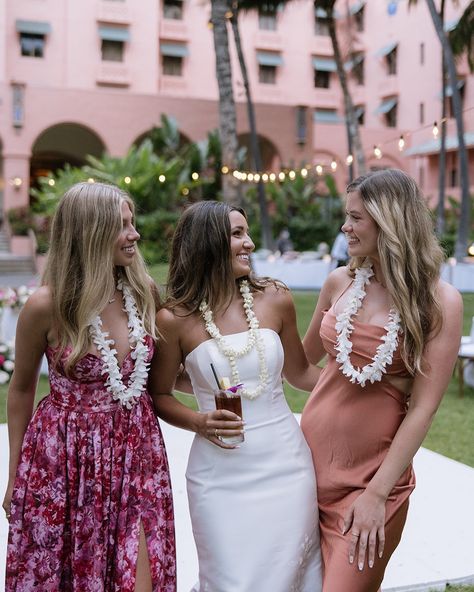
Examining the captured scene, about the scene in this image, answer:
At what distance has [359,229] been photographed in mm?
2260

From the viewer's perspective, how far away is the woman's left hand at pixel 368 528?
7.13 feet

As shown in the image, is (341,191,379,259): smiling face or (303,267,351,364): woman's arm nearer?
(341,191,379,259): smiling face

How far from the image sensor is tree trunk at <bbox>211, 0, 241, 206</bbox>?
13.1 metres

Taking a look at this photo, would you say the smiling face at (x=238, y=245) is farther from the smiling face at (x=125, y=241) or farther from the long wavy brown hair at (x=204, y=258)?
the smiling face at (x=125, y=241)

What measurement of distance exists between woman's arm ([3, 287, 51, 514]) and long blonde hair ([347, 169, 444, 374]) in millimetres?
1016

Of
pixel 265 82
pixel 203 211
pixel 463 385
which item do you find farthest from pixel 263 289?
pixel 265 82

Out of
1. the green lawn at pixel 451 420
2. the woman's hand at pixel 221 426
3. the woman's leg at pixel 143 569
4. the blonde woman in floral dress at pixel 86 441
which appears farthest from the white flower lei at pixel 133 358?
the green lawn at pixel 451 420

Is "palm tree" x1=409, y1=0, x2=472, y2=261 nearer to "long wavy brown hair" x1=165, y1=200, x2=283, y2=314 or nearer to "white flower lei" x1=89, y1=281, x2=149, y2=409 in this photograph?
"long wavy brown hair" x1=165, y1=200, x2=283, y2=314

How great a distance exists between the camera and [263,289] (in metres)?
2.56

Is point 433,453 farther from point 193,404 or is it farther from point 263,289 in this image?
point 263,289

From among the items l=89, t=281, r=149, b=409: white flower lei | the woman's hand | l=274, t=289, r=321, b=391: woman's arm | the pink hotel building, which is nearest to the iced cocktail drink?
the woman's hand

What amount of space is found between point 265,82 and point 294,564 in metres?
36.4

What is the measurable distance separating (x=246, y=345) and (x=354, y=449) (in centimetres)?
45

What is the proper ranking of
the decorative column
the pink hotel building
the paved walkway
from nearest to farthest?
the paved walkway → the decorative column → the pink hotel building
